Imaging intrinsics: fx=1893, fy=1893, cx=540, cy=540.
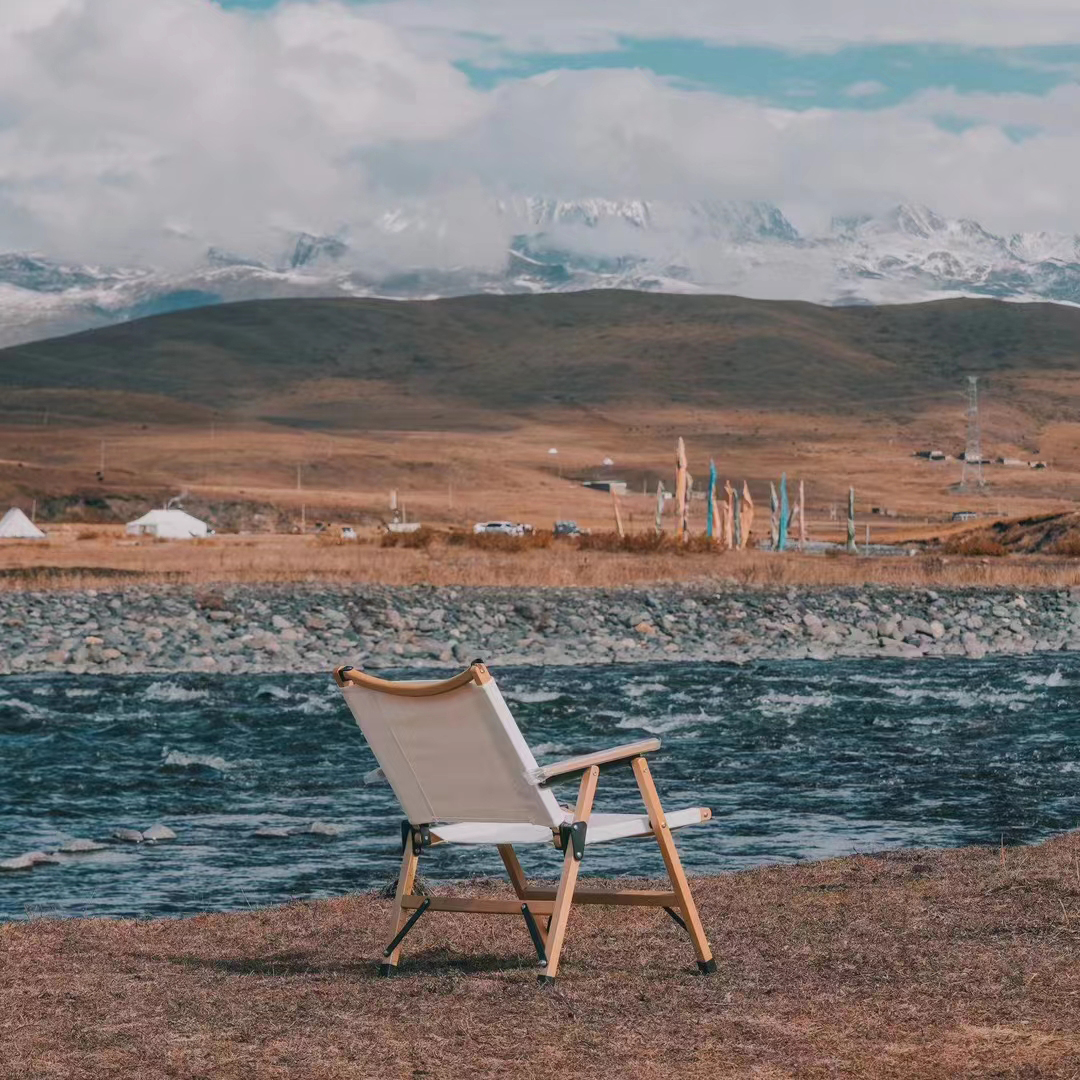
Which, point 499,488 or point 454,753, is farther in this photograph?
point 499,488

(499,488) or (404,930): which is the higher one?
(404,930)

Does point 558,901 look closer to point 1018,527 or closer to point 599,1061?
point 599,1061

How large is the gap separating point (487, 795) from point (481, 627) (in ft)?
86.0

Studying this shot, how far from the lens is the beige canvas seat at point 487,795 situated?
7.88 meters

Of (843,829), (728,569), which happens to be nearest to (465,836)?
(843,829)

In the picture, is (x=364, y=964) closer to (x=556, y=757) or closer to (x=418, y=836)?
(x=418, y=836)

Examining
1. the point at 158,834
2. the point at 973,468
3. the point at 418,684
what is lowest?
the point at 973,468

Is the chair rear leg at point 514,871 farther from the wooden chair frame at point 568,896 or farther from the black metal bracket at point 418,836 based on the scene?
the black metal bracket at point 418,836

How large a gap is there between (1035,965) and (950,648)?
84.2 feet

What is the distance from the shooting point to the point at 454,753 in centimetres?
807

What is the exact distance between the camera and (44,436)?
524 ft

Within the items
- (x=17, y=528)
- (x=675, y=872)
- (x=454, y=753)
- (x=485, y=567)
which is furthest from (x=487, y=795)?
(x=17, y=528)

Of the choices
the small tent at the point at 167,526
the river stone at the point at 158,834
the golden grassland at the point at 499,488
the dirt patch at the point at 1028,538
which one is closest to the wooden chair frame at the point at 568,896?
Result: the river stone at the point at 158,834

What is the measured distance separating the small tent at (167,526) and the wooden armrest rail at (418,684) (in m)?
68.3
